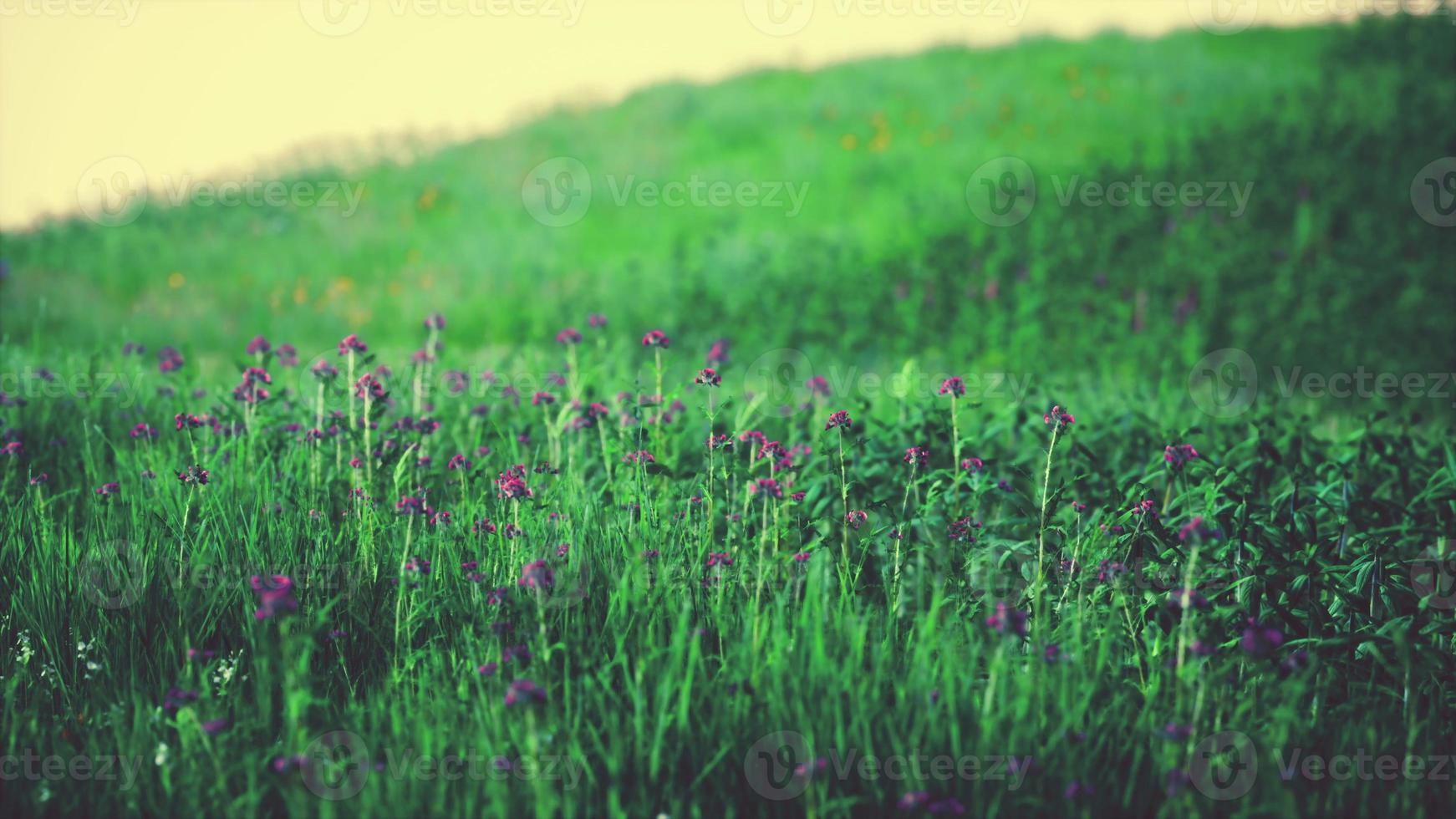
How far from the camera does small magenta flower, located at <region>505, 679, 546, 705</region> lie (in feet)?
6.63

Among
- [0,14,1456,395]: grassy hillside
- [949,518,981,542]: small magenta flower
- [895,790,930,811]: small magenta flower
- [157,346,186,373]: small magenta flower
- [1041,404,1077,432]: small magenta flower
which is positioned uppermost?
[0,14,1456,395]: grassy hillside

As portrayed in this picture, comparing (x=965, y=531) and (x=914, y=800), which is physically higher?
(x=965, y=531)

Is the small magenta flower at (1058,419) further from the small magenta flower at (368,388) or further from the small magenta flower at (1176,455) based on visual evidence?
the small magenta flower at (368,388)

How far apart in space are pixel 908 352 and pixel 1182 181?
4.85 m

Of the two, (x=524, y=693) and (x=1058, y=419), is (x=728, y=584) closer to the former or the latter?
(x=524, y=693)

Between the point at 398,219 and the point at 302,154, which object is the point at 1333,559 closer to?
the point at 398,219

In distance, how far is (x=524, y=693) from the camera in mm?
2031

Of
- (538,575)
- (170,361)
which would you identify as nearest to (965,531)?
(538,575)

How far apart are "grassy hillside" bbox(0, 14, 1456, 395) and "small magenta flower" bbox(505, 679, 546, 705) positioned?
6.82 m

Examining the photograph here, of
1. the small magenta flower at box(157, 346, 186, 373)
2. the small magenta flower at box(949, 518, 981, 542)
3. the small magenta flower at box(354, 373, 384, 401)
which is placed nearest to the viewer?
the small magenta flower at box(949, 518, 981, 542)

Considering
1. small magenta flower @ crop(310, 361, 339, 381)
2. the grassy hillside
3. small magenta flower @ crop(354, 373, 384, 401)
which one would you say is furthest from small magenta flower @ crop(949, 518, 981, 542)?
the grassy hillside

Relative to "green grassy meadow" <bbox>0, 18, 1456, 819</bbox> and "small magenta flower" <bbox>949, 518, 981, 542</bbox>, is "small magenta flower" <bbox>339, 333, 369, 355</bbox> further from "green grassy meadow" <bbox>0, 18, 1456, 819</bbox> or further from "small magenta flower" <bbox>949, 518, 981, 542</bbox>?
"small magenta flower" <bbox>949, 518, 981, 542</bbox>

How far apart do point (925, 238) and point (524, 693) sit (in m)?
9.52

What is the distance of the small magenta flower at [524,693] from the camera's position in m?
2.02
